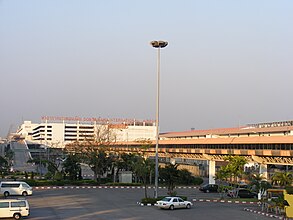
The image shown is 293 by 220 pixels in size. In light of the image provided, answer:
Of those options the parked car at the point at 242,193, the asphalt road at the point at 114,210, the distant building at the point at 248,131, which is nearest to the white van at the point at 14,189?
the asphalt road at the point at 114,210

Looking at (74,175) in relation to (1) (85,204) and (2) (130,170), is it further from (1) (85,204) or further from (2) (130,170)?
(1) (85,204)

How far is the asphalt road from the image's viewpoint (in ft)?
99.8

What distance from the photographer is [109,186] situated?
58.7 metres

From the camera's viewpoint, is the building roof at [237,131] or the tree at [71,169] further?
the building roof at [237,131]

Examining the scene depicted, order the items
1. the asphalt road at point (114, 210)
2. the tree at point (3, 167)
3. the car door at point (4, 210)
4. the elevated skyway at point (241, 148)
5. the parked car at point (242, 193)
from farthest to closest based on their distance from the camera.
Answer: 1. the tree at point (3, 167)
2. the parked car at point (242, 193)
3. the elevated skyway at point (241, 148)
4. the asphalt road at point (114, 210)
5. the car door at point (4, 210)

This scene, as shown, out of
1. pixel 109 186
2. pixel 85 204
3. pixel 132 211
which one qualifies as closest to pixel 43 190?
pixel 109 186

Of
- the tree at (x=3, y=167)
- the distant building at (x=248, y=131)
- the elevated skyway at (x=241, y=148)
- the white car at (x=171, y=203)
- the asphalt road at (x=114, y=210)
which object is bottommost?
the asphalt road at (x=114, y=210)

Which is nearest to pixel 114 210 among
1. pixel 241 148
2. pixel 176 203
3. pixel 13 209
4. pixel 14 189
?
pixel 176 203

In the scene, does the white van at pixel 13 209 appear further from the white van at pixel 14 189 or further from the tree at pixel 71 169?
the tree at pixel 71 169

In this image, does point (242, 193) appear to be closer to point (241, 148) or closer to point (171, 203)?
point (241, 148)

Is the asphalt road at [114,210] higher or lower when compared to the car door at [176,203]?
lower

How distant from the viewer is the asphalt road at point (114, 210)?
3041 centimetres

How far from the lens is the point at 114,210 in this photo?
3397 cm

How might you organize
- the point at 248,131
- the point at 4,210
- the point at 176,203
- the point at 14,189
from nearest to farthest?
the point at 4,210 < the point at 176,203 < the point at 14,189 < the point at 248,131
